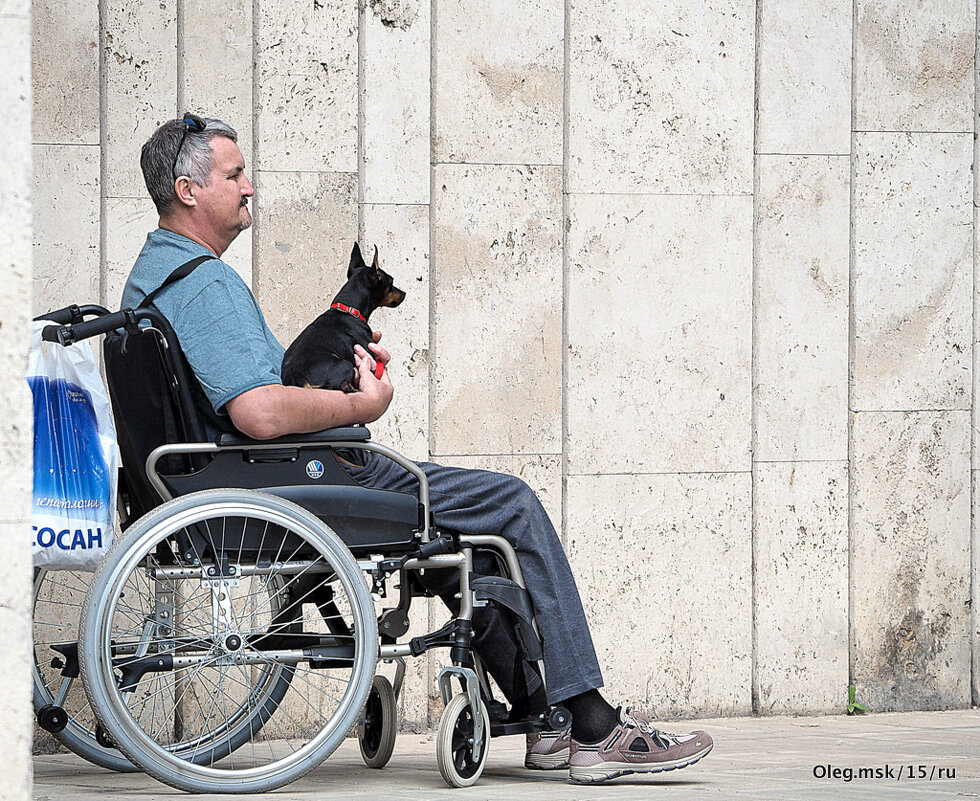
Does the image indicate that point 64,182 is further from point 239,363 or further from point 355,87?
point 239,363

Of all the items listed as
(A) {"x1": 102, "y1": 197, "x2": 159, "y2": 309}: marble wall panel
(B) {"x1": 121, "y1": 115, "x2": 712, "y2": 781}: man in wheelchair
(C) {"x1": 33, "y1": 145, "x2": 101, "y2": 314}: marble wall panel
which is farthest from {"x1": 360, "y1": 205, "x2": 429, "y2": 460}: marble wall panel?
(B) {"x1": 121, "y1": 115, "x2": 712, "y2": 781}: man in wheelchair

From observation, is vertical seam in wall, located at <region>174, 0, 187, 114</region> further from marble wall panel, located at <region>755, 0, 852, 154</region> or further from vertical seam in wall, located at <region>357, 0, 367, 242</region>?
marble wall panel, located at <region>755, 0, 852, 154</region>

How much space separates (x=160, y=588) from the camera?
3.58m

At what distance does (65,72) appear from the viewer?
14.5 ft

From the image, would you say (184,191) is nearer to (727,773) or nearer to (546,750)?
(546,750)

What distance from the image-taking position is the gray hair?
3553 mm

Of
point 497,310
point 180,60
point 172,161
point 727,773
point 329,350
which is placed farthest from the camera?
point 497,310

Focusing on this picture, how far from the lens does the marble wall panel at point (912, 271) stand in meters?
5.21

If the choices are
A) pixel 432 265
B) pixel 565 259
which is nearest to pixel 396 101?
pixel 432 265

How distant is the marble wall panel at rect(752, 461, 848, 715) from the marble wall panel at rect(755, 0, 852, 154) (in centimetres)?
113

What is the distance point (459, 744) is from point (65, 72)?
2.34m

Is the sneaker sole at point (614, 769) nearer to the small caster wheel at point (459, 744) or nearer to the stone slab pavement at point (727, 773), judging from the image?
the stone slab pavement at point (727, 773)

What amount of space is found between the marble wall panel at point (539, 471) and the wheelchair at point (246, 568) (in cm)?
120

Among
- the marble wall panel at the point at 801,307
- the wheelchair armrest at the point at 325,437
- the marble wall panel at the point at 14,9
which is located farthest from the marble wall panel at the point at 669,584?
the marble wall panel at the point at 14,9
